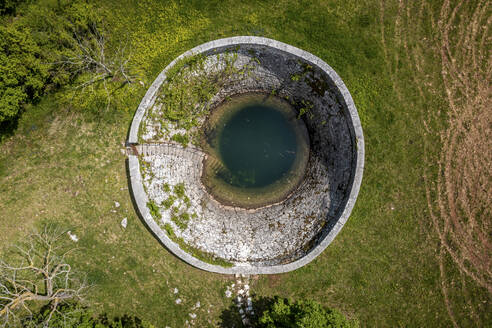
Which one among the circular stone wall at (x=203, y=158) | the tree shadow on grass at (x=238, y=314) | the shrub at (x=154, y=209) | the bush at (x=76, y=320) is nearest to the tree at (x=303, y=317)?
the tree shadow on grass at (x=238, y=314)

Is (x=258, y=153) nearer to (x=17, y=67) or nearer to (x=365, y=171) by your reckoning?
(x=365, y=171)

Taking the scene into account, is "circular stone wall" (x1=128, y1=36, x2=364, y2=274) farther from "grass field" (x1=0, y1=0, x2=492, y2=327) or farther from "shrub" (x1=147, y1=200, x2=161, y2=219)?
"grass field" (x1=0, y1=0, x2=492, y2=327)

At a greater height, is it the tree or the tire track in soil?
the tire track in soil

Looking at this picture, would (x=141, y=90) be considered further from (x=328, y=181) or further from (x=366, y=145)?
Result: (x=366, y=145)

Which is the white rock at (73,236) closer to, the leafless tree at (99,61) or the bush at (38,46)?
the bush at (38,46)

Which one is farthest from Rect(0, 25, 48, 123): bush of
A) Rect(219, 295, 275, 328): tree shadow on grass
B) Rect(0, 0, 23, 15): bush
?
Rect(219, 295, 275, 328): tree shadow on grass

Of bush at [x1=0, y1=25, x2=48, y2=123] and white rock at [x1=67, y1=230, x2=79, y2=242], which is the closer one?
bush at [x1=0, y1=25, x2=48, y2=123]

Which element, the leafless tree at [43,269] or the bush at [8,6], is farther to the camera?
the leafless tree at [43,269]
